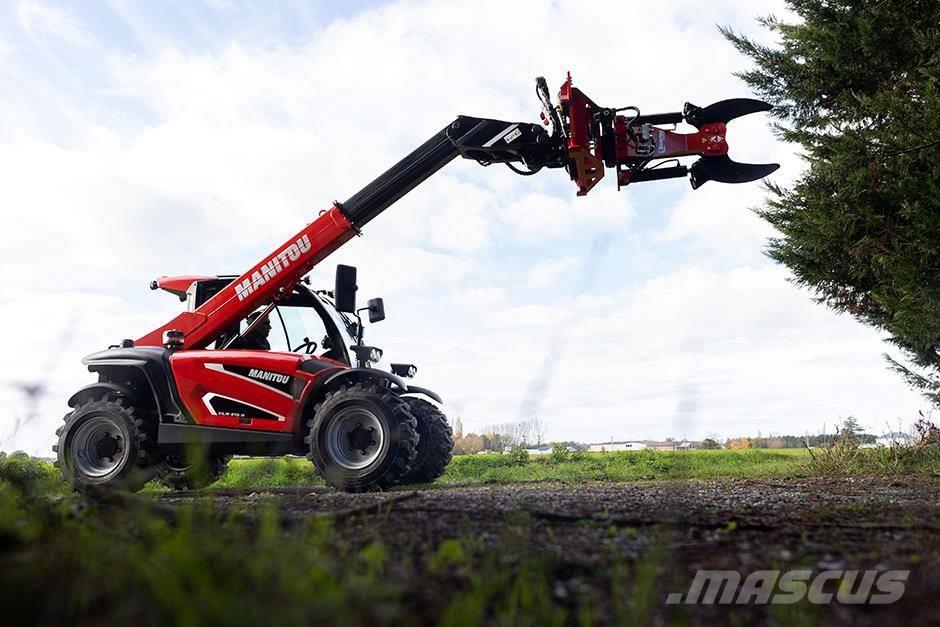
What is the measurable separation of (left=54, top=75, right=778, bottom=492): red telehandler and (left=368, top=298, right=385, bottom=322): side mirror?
0.6 inches

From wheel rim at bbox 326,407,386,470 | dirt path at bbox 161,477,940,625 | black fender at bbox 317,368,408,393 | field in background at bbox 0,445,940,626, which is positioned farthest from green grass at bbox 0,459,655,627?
black fender at bbox 317,368,408,393

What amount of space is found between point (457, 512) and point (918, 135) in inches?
323

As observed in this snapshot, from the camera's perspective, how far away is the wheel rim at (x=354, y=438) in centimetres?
721

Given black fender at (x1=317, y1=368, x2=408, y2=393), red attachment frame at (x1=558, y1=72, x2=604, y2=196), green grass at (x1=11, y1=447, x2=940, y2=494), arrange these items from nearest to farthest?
black fender at (x1=317, y1=368, x2=408, y2=393)
red attachment frame at (x1=558, y1=72, x2=604, y2=196)
green grass at (x1=11, y1=447, x2=940, y2=494)

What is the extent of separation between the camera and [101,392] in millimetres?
8391

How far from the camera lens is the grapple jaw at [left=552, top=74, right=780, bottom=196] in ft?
25.1

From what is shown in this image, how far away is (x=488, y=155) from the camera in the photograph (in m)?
8.21

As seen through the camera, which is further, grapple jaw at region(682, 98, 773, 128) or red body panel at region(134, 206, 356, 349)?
red body panel at region(134, 206, 356, 349)

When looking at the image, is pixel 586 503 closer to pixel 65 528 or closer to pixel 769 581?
pixel 769 581

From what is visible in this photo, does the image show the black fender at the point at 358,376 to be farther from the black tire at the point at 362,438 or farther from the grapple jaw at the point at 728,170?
the grapple jaw at the point at 728,170

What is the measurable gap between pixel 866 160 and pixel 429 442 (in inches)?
264

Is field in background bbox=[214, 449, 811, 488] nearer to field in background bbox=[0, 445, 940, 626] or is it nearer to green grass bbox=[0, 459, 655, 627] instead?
field in background bbox=[0, 445, 940, 626]

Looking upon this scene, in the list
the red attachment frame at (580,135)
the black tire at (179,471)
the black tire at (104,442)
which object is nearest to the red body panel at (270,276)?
the black tire at (104,442)

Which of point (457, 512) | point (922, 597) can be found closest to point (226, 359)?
point (457, 512)
